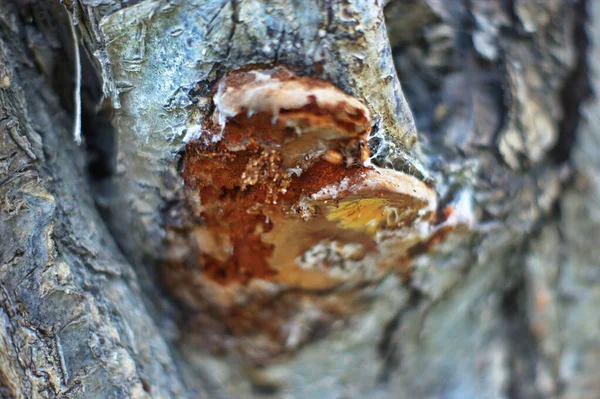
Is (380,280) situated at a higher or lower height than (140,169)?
lower

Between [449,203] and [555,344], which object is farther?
[555,344]

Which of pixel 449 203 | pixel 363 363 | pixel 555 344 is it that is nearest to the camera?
pixel 449 203

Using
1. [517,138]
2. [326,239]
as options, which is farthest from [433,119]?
[326,239]

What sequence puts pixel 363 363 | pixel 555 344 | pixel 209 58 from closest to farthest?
pixel 209 58, pixel 363 363, pixel 555 344

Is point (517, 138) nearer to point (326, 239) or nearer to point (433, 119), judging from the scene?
point (433, 119)

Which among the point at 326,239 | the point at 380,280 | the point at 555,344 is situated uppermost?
the point at 326,239
